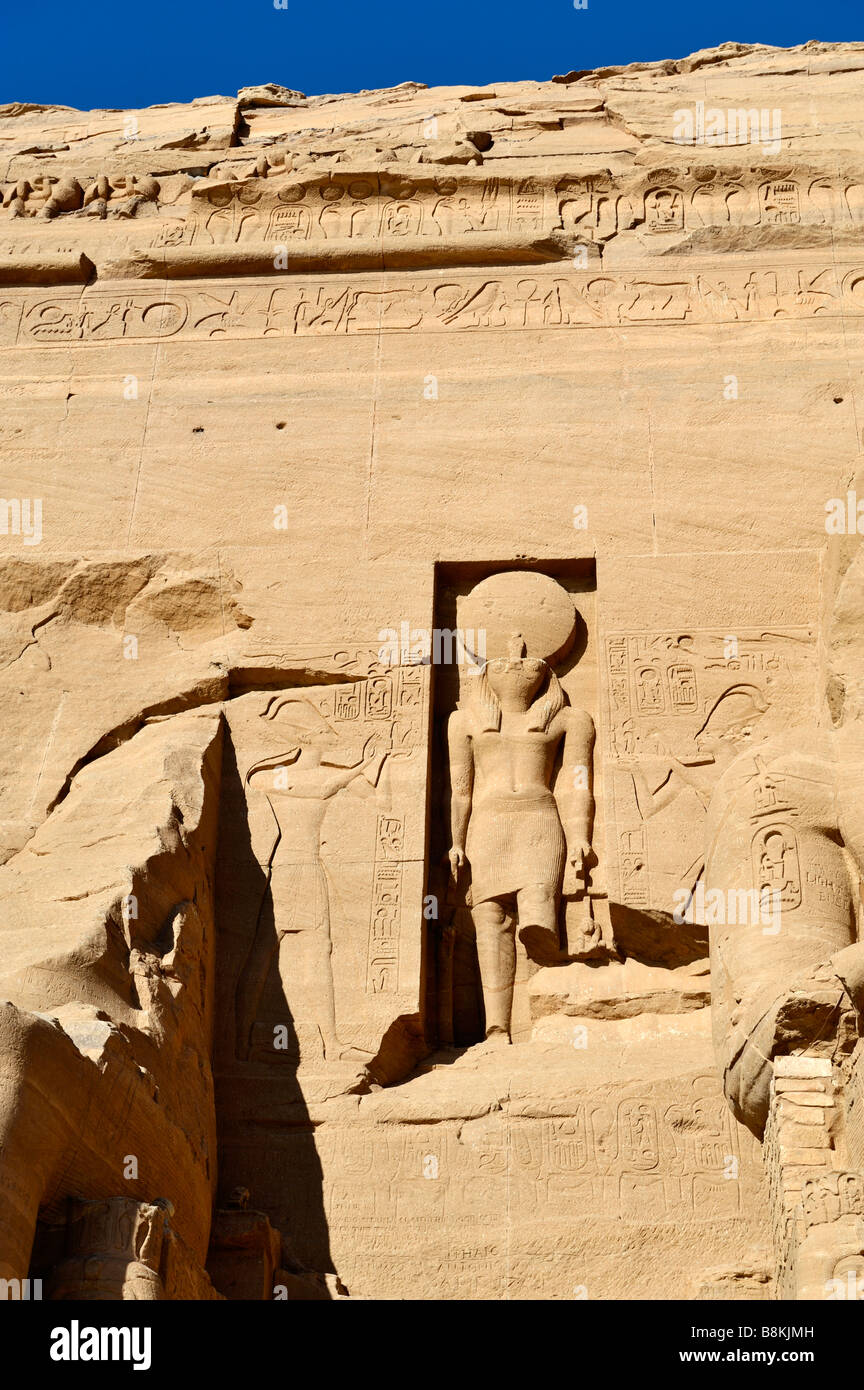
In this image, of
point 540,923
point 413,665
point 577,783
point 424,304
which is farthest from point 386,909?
point 424,304

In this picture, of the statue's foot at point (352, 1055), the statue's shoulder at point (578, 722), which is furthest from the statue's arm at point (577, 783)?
the statue's foot at point (352, 1055)

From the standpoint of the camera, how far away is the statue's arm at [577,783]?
26.0 feet

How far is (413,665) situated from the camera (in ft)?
27.6

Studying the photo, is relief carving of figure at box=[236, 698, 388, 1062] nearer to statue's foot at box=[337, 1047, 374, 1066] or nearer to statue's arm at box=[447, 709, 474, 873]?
statue's foot at box=[337, 1047, 374, 1066]

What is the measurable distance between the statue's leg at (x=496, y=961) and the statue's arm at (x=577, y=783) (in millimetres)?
399

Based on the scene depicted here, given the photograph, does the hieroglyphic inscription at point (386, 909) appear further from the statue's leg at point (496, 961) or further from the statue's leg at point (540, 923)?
the statue's leg at point (540, 923)

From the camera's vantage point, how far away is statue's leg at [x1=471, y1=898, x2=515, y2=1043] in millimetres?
7660

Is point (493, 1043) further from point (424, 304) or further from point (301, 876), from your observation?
point (424, 304)

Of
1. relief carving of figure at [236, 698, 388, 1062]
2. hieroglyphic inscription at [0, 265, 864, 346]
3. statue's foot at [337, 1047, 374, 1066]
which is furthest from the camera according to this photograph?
hieroglyphic inscription at [0, 265, 864, 346]

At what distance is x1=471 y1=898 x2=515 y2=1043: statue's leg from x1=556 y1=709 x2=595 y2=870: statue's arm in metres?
0.40

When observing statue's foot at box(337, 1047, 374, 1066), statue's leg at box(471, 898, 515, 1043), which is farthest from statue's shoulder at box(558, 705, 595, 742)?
statue's foot at box(337, 1047, 374, 1066)

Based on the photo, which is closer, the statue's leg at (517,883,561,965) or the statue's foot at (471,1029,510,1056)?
the statue's foot at (471,1029,510,1056)

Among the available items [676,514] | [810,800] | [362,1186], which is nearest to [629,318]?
[676,514]

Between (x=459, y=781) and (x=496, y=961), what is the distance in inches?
33.4
